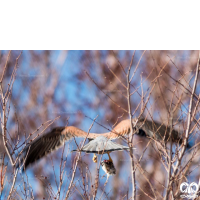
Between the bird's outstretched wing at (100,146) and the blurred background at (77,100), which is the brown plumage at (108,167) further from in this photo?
the blurred background at (77,100)

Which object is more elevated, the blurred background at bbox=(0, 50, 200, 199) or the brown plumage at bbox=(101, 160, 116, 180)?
the blurred background at bbox=(0, 50, 200, 199)

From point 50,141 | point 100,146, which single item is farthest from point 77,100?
point 100,146

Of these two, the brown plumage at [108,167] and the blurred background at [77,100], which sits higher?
the blurred background at [77,100]

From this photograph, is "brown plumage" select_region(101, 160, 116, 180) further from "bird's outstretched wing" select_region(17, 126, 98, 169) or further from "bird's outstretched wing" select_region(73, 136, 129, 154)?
"bird's outstretched wing" select_region(17, 126, 98, 169)

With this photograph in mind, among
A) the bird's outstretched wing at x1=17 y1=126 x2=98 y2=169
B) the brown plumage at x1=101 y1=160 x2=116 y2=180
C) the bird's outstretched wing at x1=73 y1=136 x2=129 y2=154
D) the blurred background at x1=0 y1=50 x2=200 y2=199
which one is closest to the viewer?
the bird's outstretched wing at x1=73 y1=136 x2=129 y2=154

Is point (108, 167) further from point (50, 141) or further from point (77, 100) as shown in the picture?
point (77, 100)

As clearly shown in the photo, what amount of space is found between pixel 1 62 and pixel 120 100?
1677mm

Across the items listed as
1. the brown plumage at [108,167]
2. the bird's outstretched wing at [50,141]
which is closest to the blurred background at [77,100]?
the bird's outstretched wing at [50,141]

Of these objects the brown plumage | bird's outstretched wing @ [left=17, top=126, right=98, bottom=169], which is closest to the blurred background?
bird's outstretched wing @ [left=17, top=126, right=98, bottom=169]

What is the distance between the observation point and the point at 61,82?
389 cm

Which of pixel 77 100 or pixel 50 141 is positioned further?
pixel 77 100
